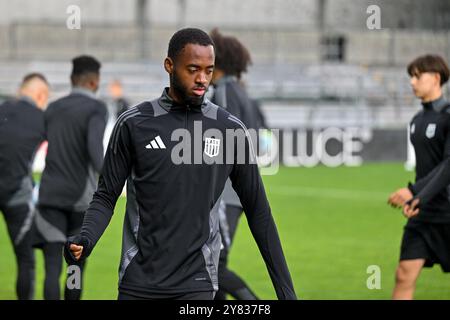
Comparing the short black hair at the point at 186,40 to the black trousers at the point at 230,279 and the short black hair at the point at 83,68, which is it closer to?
the black trousers at the point at 230,279

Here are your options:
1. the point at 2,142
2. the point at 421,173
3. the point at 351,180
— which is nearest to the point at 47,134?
the point at 2,142

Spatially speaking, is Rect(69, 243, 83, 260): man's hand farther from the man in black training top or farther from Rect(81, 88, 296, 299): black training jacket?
the man in black training top

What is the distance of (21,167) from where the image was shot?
9.34m

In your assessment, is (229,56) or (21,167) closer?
(229,56)

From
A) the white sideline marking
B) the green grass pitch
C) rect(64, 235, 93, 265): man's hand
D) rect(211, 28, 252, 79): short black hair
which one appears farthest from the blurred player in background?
the white sideline marking

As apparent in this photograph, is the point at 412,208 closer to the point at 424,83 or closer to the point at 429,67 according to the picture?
the point at 424,83

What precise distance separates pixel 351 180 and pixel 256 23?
96.5 feet

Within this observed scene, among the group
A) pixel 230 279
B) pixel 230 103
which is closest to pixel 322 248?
pixel 230 279

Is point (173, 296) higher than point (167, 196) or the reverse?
the reverse

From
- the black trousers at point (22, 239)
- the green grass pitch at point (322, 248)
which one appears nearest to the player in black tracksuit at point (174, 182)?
the black trousers at point (22, 239)

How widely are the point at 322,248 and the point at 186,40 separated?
9235 mm

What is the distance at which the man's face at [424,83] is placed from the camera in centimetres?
789

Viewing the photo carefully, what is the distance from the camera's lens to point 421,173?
7945 mm

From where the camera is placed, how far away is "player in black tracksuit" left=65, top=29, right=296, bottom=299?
489 cm
